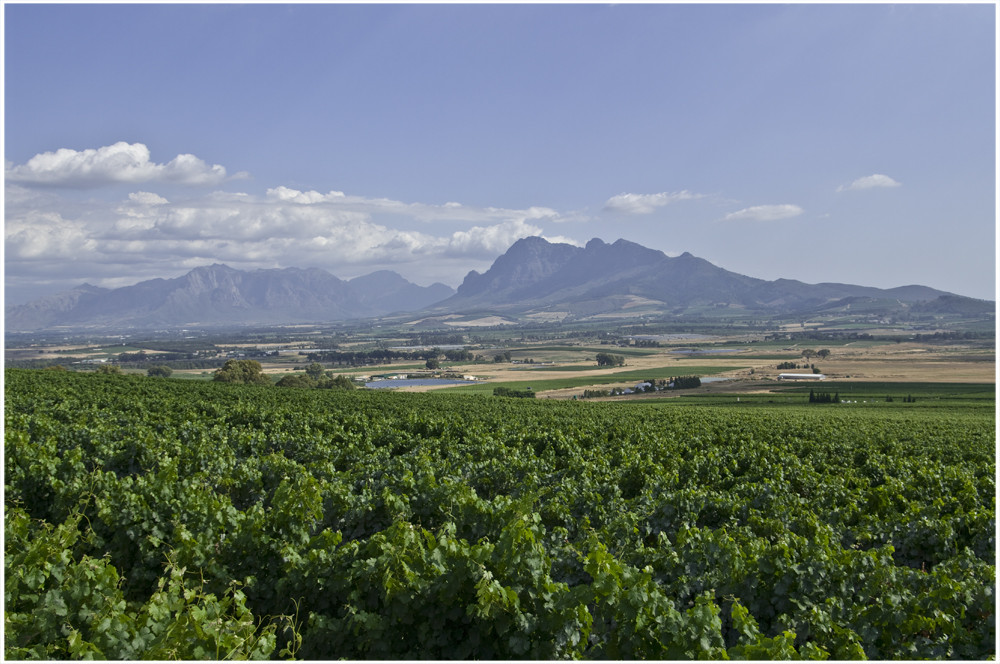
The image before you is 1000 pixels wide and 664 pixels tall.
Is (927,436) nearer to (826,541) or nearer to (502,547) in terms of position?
(826,541)

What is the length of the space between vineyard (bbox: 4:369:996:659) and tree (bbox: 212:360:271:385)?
58.9m

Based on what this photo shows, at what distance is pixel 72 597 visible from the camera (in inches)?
252

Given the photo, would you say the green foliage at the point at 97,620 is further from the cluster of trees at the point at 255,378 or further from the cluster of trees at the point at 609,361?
the cluster of trees at the point at 609,361

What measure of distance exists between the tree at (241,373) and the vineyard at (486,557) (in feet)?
193

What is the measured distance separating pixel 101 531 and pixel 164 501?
3.26ft

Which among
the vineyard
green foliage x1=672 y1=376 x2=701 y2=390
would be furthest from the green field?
the vineyard

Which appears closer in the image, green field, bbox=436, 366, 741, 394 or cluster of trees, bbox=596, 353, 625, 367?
green field, bbox=436, 366, 741, 394

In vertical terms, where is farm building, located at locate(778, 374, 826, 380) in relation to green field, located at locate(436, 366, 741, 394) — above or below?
above

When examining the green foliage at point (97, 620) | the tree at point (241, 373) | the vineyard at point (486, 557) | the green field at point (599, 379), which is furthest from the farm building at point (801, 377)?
the green foliage at point (97, 620)

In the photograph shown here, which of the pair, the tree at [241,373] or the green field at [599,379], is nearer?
the tree at [241,373]

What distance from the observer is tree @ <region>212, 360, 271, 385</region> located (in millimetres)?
71312

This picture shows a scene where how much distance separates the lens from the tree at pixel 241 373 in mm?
71312

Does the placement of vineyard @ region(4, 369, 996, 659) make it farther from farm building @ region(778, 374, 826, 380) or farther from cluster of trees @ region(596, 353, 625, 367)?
cluster of trees @ region(596, 353, 625, 367)

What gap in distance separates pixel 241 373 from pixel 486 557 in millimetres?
73454
